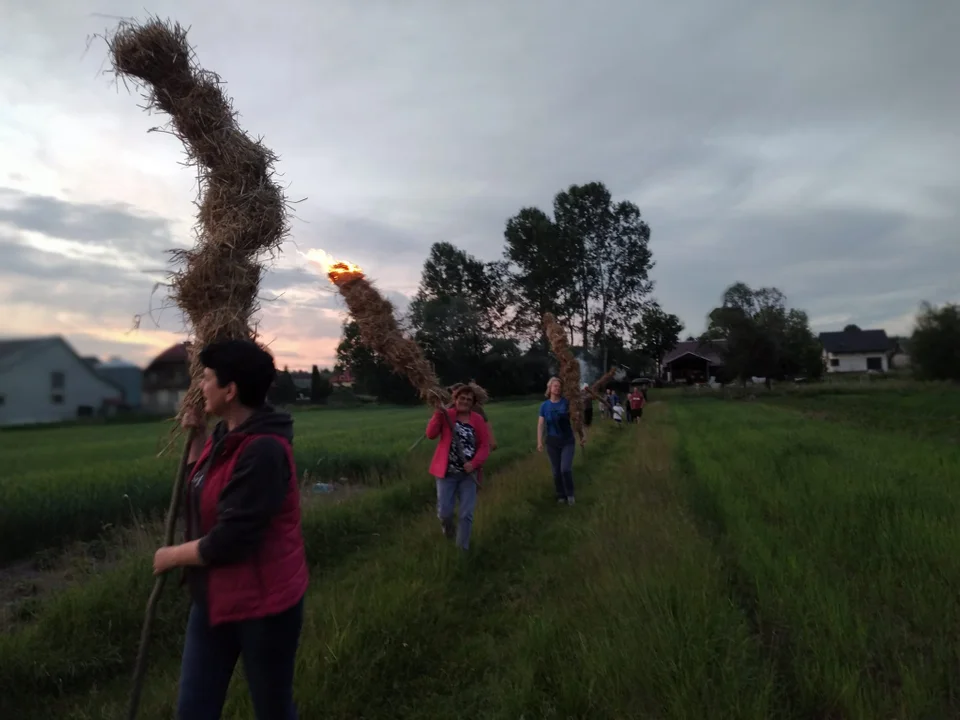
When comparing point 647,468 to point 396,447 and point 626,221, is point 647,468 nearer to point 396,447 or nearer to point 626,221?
point 396,447

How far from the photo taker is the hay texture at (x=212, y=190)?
3881 mm

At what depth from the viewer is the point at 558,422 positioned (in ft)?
34.3

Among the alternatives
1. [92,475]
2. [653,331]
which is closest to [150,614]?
[92,475]

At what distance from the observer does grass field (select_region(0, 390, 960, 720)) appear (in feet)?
12.3

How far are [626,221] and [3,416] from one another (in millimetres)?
61198

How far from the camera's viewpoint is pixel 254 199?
4.06m

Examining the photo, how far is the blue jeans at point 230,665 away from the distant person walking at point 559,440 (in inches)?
301

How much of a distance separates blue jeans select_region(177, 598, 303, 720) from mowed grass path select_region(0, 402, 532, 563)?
5.16 feet

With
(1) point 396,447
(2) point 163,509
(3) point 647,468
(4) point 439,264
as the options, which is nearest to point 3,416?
(2) point 163,509

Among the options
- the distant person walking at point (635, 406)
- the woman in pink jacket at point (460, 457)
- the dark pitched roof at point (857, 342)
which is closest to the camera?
the woman in pink jacket at point (460, 457)

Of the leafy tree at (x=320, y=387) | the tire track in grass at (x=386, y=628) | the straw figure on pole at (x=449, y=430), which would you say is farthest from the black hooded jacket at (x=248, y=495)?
the leafy tree at (x=320, y=387)

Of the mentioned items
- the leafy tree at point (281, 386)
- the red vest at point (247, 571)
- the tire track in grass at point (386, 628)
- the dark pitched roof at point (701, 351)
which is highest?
the dark pitched roof at point (701, 351)

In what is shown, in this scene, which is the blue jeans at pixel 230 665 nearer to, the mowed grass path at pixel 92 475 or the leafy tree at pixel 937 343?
the mowed grass path at pixel 92 475

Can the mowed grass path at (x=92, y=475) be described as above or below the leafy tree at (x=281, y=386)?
below
